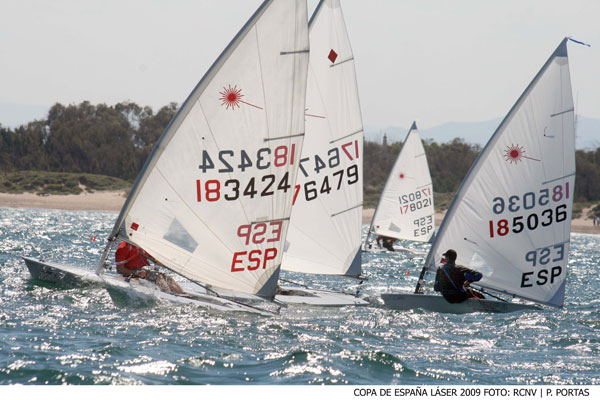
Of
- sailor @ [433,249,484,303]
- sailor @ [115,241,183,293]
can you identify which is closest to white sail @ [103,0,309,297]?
sailor @ [115,241,183,293]

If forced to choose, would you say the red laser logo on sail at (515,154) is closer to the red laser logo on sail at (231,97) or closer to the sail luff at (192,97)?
the red laser logo on sail at (231,97)

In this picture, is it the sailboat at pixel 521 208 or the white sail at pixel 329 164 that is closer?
the sailboat at pixel 521 208

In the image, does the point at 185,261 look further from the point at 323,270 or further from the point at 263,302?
the point at 323,270

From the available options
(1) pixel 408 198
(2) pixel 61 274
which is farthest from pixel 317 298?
(1) pixel 408 198

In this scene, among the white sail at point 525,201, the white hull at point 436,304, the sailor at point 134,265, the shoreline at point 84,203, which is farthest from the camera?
the shoreline at point 84,203

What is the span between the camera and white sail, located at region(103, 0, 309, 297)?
10.0 m

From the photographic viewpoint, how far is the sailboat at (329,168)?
42.3 feet

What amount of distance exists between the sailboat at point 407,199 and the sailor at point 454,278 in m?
14.5

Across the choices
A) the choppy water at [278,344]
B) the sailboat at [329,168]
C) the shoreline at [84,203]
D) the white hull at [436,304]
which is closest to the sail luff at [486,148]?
the white hull at [436,304]

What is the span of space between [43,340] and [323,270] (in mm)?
6025

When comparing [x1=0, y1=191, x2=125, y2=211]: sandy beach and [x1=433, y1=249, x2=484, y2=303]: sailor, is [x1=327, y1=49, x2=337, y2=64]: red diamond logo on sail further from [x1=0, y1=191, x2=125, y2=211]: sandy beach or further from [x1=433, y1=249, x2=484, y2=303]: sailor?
[x1=0, y1=191, x2=125, y2=211]: sandy beach

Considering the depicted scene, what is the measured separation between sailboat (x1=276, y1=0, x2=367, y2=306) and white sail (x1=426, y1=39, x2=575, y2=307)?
163 cm
